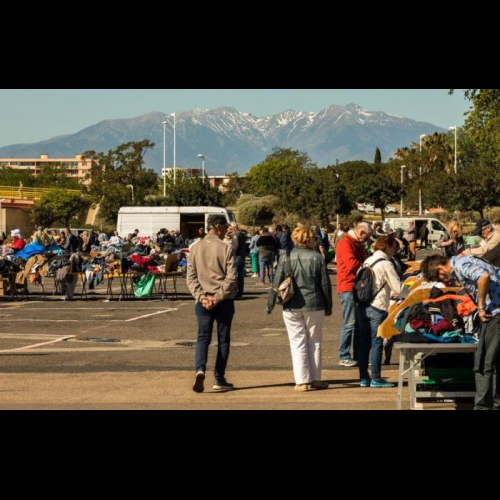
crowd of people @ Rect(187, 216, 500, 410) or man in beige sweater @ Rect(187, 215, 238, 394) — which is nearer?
crowd of people @ Rect(187, 216, 500, 410)

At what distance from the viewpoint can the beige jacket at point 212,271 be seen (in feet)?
36.4

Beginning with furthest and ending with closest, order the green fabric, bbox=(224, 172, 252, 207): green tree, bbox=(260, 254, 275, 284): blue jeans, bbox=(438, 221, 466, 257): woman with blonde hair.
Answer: bbox=(224, 172, 252, 207): green tree
bbox=(260, 254, 275, 284): blue jeans
the green fabric
bbox=(438, 221, 466, 257): woman with blonde hair

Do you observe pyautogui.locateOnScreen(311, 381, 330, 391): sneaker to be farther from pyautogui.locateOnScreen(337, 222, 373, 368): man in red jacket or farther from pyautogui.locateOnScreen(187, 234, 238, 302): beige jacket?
pyautogui.locateOnScreen(337, 222, 373, 368): man in red jacket

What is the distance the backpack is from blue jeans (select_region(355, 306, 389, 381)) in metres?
0.14

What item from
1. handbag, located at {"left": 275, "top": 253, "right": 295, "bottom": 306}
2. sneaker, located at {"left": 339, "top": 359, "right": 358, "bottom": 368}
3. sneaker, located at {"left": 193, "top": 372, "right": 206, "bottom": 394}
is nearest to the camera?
handbag, located at {"left": 275, "top": 253, "right": 295, "bottom": 306}

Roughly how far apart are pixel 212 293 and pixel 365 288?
1649mm

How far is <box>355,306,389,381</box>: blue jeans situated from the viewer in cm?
1144

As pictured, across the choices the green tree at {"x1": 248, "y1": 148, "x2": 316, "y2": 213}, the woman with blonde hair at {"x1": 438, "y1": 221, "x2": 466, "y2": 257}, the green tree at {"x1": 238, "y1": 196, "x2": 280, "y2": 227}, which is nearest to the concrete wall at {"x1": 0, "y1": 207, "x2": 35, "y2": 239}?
the green tree at {"x1": 238, "y1": 196, "x2": 280, "y2": 227}

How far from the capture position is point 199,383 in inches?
436
